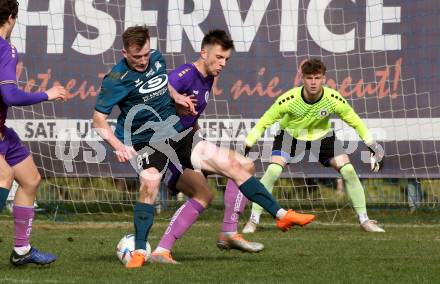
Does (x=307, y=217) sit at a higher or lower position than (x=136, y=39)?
lower

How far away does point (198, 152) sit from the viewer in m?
8.56

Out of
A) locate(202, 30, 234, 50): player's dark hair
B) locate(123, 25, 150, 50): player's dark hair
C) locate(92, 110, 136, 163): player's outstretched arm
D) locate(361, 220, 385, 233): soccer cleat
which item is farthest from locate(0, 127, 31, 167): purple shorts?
locate(361, 220, 385, 233): soccer cleat

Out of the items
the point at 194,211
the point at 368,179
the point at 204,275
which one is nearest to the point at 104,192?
the point at 368,179

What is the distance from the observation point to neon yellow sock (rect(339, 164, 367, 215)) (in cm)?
1261

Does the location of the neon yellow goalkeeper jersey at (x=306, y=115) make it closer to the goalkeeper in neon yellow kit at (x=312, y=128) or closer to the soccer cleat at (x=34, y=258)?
the goalkeeper in neon yellow kit at (x=312, y=128)

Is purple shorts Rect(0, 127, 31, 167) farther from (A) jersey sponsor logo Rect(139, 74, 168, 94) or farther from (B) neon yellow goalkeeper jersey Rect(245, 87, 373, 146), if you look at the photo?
(B) neon yellow goalkeeper jersey Rect(245, 87, 373, 146)

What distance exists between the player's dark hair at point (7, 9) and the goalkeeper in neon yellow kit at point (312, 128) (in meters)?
4.90

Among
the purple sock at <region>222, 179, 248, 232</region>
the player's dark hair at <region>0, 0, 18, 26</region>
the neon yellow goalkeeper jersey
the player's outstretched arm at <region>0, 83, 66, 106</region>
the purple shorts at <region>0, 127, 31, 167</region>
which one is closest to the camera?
the player's outstretched arm at <region>0, 83, 66, 106</region>

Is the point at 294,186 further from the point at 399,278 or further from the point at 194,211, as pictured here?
the point at 399,278

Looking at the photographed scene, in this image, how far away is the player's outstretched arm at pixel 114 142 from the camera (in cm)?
791

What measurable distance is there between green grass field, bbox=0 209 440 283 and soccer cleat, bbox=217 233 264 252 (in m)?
0.07

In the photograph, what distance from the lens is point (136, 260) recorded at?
8.15 meters

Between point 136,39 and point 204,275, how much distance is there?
1.88 m

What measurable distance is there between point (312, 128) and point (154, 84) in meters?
4.67
